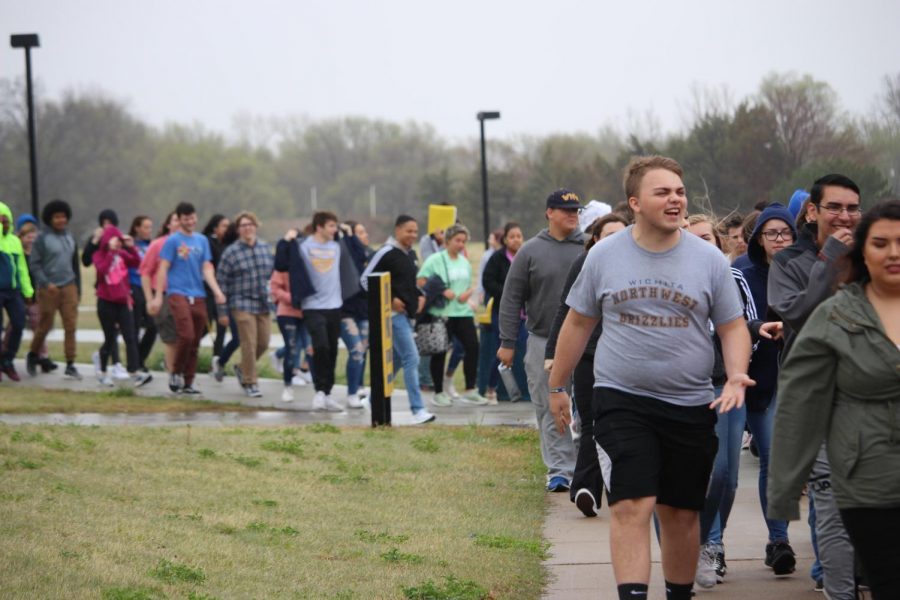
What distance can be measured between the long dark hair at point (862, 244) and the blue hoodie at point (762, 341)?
2.31 metres

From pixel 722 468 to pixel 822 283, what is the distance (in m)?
1.59

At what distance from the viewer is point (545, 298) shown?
30.8 feet

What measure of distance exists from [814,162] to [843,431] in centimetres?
1285

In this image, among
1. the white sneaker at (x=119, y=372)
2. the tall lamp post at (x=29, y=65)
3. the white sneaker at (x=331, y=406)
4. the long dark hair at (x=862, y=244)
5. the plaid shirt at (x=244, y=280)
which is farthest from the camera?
the tall lamp post at (x=29, y=65)

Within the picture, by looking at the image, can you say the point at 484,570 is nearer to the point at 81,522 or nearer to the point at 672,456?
the point at 672,456

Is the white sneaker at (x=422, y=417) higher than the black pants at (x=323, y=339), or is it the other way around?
the black pants at (x=323, y=339)

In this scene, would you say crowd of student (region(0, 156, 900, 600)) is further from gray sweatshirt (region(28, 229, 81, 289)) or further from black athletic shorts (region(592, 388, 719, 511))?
gray sweatshirt (region(28, 229, 81, 289))

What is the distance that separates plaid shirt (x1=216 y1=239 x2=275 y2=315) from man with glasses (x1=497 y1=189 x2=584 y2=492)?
6.39 m

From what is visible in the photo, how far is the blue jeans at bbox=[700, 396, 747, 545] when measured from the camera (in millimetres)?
6570

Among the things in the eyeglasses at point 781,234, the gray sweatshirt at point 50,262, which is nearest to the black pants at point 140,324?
the gray sweatshirt at point 50,262

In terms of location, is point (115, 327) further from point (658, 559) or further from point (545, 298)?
point (658, 559)

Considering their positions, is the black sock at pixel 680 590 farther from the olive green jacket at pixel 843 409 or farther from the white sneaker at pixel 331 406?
the white sneaker at pixel 331 406

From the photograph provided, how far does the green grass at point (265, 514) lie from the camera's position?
246 inches

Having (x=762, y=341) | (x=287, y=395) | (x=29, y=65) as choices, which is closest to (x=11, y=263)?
(x=287, y=395)
